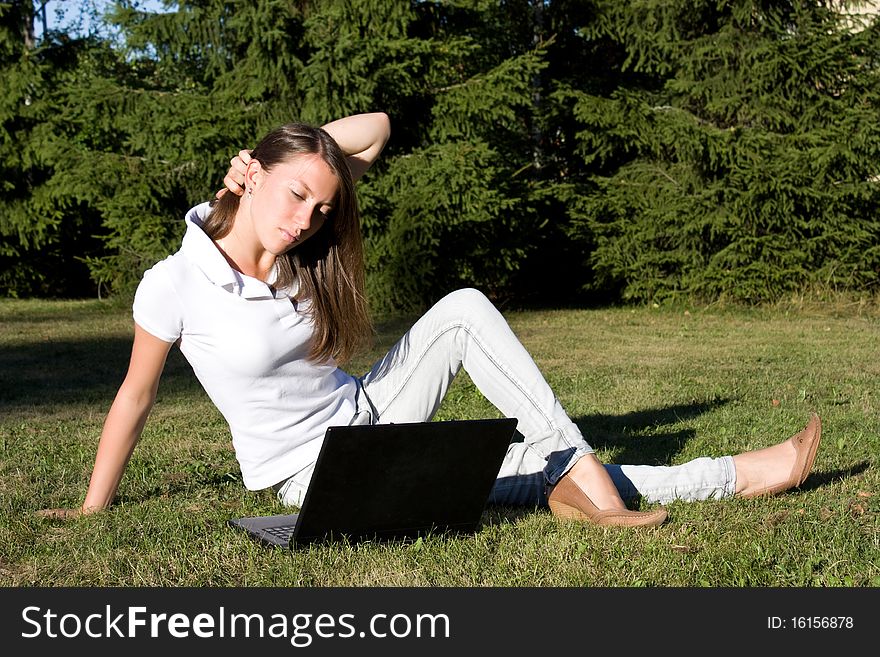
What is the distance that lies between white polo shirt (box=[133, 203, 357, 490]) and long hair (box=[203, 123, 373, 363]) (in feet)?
0.18

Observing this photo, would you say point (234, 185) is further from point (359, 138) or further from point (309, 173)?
point (359, 138)

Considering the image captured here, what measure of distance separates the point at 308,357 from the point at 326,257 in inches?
15.1

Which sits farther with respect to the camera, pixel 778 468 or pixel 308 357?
pixel 778 468

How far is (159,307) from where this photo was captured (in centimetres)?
322

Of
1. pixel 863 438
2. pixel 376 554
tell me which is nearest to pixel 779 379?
pixel 863 438

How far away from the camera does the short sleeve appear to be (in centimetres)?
322

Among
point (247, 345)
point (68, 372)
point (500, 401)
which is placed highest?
point (247, 345)

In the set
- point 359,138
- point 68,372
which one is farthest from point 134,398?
point 68,372

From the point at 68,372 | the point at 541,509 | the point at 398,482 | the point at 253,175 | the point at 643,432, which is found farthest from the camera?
the point at 68,372

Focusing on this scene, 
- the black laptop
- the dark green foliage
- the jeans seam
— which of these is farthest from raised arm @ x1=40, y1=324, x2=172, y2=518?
the dark green foliage

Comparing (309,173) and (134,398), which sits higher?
(309,173)

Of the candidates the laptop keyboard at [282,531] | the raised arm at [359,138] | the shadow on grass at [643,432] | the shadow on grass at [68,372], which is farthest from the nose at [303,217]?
the shadow on grass at [68,372]

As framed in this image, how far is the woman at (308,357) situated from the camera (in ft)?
10.6

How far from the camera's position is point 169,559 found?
317 cm
